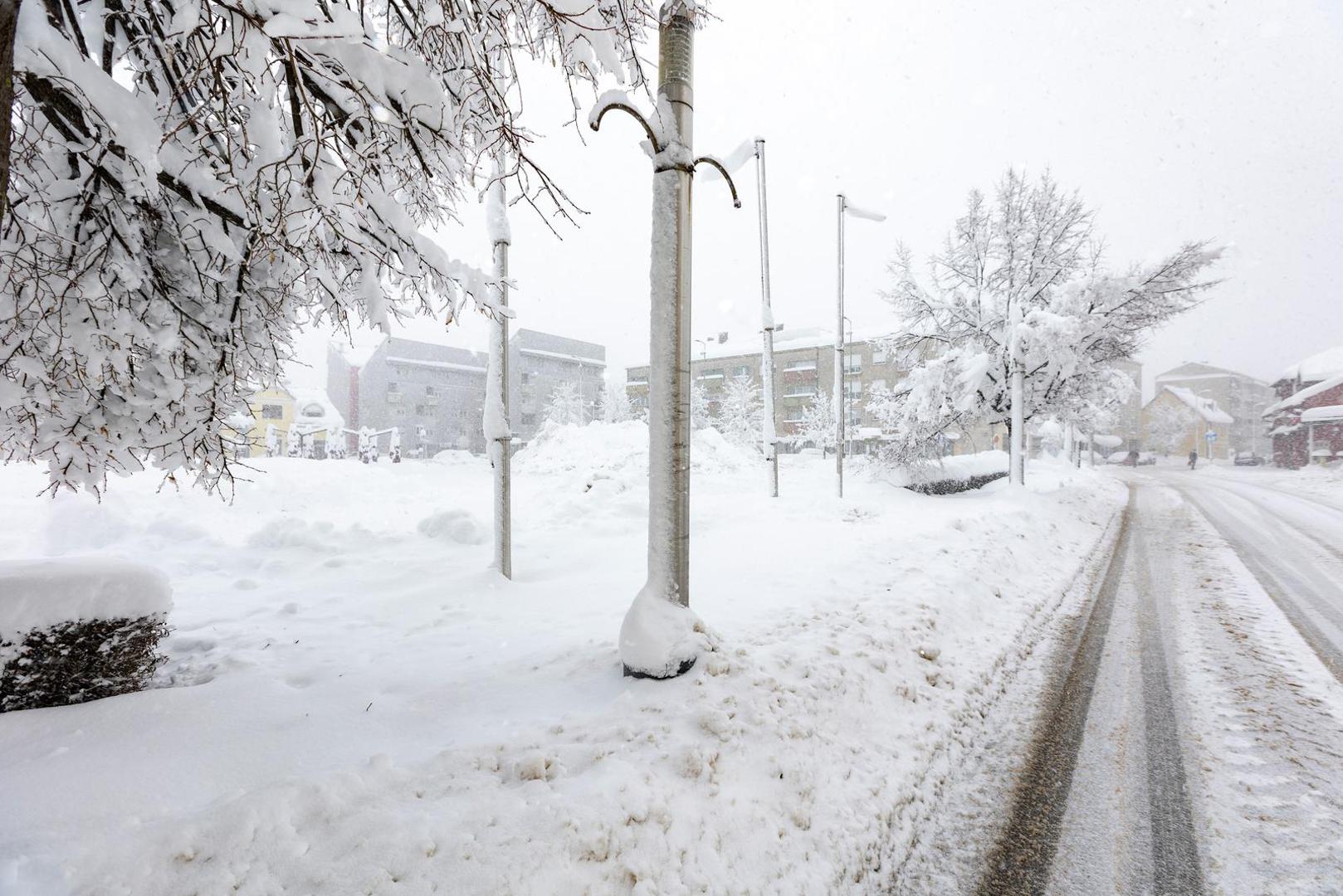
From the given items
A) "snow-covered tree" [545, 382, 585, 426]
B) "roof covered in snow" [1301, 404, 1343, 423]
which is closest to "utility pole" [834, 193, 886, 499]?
"snow-covered tree" [545, 382, 585, 426]

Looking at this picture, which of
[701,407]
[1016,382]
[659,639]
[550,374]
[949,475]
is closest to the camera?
[659,639]

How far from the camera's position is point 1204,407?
193 feet

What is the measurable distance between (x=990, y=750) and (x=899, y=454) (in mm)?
13431

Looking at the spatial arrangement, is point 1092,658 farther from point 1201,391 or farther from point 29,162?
point 1201,391

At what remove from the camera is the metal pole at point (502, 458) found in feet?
19.3

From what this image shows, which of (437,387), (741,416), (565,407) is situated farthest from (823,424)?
(437,387)

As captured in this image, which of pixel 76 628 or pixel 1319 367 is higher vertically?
pixel 1319 367

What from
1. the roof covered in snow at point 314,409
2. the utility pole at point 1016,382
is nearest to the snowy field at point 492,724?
the utility pole at point 1016,382

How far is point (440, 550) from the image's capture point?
7.48m

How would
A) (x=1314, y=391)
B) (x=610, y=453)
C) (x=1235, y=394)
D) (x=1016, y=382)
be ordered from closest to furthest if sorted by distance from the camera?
(x=1016, y=382), (x=610, y=453), (x=1314, y=391), (x=1235, y=394)

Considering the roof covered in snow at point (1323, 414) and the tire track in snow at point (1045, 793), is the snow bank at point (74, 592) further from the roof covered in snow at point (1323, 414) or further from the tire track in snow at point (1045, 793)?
the roof covered in snow at point (1323, 414)

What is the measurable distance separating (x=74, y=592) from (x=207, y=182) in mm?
2416

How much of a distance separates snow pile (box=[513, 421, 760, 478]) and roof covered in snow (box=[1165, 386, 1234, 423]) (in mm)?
63763

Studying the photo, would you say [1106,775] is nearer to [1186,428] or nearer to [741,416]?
[741,416]
